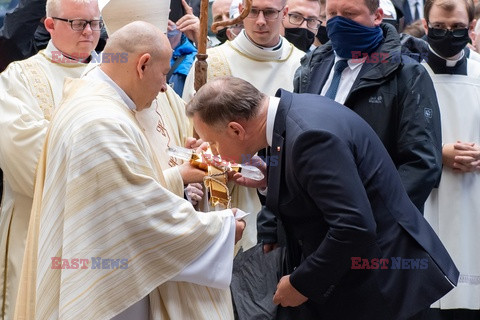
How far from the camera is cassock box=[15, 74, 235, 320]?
440 cm

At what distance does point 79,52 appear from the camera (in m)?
6.62

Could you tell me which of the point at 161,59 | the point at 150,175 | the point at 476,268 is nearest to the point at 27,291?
the point at 150,175

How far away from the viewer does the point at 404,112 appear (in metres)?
5.46

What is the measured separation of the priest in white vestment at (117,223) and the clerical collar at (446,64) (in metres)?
2.22

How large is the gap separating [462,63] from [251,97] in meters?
2.33

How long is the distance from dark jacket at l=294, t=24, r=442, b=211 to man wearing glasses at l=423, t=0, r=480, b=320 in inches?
28.5

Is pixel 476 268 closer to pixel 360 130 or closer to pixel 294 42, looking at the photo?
pixel 360 130

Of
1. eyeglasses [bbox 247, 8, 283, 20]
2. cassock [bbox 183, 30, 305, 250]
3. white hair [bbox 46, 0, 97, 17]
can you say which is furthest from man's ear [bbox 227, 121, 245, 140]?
eyeglasses [bbox 247, 8, 283, 20]

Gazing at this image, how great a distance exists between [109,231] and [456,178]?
263 centimetres

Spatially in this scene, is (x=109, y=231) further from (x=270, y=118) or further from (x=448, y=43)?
(x=448, y=43)

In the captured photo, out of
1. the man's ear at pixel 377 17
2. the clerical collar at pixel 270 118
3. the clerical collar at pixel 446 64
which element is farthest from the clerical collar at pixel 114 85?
the clerical collar at pixel 446 64

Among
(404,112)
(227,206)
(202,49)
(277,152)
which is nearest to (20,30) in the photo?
(202,49)

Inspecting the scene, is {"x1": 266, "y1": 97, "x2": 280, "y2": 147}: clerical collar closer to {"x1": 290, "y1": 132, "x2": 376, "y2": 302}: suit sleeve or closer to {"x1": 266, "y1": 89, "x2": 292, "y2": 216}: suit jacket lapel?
{"x1": 266, "y1": 89, "x2": 292, "y2": 216}: suit jacket lapel

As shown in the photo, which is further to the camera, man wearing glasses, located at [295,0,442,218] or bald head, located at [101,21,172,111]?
man wearing glasses, located at [295,0,442,218]
